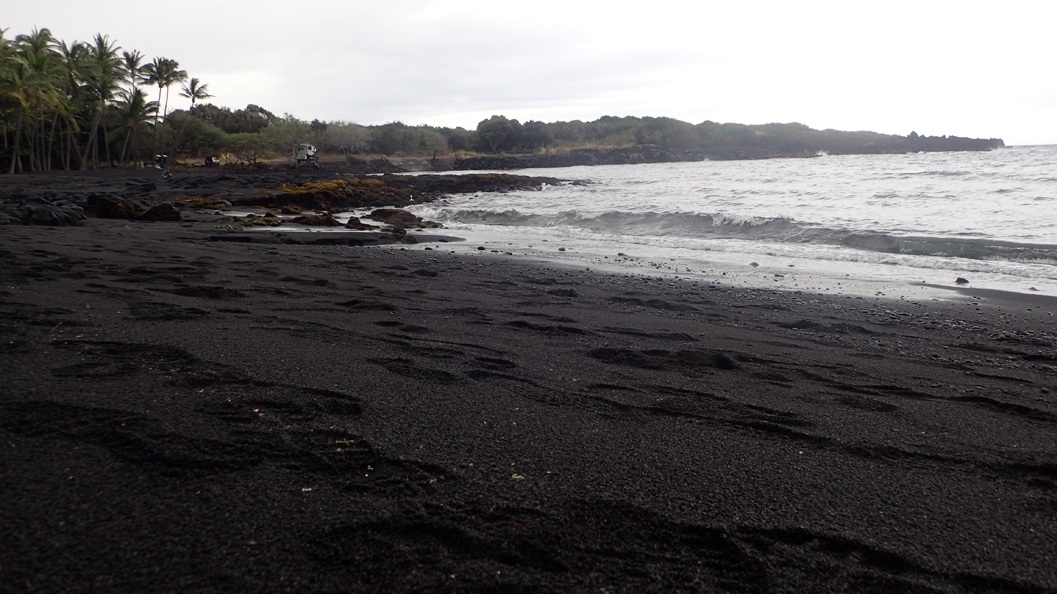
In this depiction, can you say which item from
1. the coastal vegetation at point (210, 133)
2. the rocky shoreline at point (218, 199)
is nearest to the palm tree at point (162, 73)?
Result: the coastal vegetation at point (210, 133)

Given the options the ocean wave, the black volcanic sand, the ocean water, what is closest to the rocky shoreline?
the ocean water

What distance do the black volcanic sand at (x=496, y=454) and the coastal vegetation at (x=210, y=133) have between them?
41549 mm

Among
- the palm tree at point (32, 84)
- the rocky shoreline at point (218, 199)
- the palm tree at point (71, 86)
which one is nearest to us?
the rocky shoreline at point (218, 199)

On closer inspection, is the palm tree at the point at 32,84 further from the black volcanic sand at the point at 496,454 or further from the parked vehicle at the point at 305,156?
the black volcanic sand at the point at 496,454

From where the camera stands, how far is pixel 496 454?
7.81ft

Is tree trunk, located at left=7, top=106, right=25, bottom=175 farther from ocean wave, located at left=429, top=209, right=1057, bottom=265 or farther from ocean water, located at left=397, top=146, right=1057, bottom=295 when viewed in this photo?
ocean wave, located at left=429, top=209, right=1057, bottom=265

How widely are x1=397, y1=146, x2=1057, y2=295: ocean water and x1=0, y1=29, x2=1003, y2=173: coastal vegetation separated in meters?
33.9

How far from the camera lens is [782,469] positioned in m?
2.39

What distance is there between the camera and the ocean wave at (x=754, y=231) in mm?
10133

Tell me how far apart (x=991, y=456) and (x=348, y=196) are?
67.0 ft

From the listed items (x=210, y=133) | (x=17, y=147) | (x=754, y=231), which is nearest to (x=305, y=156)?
(x=210, y=133)

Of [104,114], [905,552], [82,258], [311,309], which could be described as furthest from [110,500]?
[104,114]

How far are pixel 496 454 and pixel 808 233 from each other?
11.9 m

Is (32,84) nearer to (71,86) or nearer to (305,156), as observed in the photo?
(71,86)
